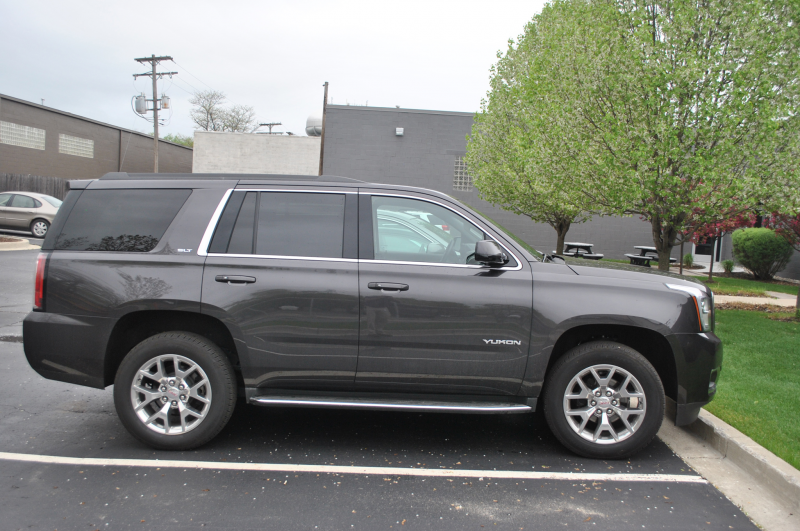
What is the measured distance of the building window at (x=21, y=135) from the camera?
2842cm

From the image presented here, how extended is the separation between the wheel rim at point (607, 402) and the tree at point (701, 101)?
5264mm

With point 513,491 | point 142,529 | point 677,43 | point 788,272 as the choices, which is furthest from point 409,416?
point 788,272

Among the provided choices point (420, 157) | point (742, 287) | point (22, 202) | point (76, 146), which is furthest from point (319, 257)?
point (76, 146)

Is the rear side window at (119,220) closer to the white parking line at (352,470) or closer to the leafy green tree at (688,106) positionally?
the white parking line at (352,470)

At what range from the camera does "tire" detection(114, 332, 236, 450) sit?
396 centimetres

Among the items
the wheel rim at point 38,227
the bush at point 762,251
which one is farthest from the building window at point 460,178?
the wheel rim at point 38,227

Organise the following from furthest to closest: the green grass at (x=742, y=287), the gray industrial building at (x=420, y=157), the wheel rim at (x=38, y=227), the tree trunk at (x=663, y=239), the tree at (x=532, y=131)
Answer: the gray industrial building at (x=420, y=157) → the wheel rim at (x=38, y=227) → the green grass at (x=742, y=287) → the tree at (x=532, y=131) → the tree trunk at (x=663, y=239)

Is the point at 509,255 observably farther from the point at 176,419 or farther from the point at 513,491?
the point at 176,419

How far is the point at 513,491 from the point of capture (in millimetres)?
3574

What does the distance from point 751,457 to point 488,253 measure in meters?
2.32

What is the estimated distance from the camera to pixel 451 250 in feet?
13.7

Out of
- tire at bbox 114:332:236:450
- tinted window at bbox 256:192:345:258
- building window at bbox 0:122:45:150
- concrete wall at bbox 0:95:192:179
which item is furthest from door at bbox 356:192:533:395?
building window at bbox 0:122:45:150

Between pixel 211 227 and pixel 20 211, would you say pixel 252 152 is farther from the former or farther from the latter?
pixel 211 227

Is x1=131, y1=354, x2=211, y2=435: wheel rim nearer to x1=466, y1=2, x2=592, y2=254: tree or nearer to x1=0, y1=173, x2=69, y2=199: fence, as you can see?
x1=466, y1=2, x2=592, y2=254: tree
